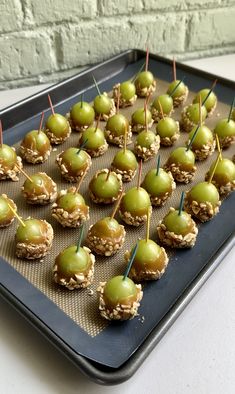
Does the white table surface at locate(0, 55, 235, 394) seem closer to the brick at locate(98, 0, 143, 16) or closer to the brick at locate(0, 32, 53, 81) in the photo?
the brick at locate(0, 32, 53, 81)

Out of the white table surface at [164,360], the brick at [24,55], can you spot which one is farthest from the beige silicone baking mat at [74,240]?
the brick at [24,55]

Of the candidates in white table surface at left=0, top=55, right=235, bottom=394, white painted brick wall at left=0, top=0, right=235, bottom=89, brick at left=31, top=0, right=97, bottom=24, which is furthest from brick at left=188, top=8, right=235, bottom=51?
white table surface at left=0, top=55, right=235, bottom=394

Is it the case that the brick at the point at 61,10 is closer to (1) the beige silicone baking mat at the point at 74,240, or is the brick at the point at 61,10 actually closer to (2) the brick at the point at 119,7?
(2) the brick at the point at 119,7

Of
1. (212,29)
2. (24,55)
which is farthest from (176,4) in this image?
(24,55)

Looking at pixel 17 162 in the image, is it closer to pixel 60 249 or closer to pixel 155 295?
pixel 60 249

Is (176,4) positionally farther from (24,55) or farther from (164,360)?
(164,360)

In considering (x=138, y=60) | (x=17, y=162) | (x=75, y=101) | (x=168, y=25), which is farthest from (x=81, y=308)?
(x=168, y=25)
